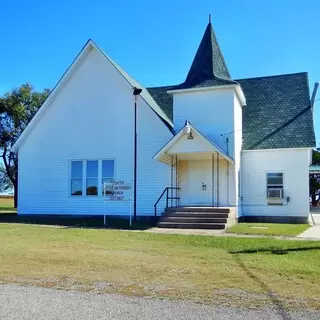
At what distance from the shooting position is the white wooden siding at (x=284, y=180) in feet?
66.2

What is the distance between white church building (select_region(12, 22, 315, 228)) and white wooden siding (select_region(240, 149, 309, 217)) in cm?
5

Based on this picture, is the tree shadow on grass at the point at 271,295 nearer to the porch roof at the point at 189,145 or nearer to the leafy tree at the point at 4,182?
the porch roof at the point at 189,145

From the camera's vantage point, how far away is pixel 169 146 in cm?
1856

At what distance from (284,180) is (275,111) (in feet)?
13.6

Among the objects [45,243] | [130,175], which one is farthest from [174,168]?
[45,243]

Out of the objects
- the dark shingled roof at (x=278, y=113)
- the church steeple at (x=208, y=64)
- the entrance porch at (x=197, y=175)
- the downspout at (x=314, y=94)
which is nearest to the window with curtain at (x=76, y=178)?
the entrance porch at (x=197, y=175)

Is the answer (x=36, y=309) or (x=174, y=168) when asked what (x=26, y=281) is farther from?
(x=174, y=168)

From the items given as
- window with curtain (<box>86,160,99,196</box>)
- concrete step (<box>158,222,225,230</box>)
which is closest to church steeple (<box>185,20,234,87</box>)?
window with curtain (<box>86,160,99,196</box>)

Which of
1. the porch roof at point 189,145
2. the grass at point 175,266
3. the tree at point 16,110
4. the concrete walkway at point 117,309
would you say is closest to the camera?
the concrete walkway at point 117,309

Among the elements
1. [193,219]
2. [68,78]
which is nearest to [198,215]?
[193,219]

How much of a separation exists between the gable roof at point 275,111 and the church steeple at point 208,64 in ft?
4.27

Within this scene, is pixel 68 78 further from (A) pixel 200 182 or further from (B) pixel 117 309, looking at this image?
(B) pixel 117 309

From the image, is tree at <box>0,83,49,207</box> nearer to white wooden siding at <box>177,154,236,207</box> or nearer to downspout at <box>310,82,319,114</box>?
white wooden siding at <box>177,154,236,207</box>

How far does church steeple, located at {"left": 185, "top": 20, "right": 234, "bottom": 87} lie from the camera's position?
2075 cm
